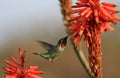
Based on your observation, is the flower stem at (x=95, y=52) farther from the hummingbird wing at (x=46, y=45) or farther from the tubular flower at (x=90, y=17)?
the hummingbird wing at (x=46, y=45)

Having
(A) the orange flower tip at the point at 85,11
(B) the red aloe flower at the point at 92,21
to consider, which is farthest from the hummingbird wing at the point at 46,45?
(A) the orange flower tip at the point at 85,11

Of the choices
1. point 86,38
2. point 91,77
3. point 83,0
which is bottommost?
point 91,77

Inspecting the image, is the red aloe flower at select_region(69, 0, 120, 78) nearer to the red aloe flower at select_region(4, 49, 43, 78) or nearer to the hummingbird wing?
the hummingbird wing

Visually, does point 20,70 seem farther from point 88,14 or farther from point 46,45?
point 88,14

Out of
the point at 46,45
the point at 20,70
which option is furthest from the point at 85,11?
the point at 20,70

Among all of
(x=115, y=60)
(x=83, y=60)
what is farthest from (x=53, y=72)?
(x=83, y=60)

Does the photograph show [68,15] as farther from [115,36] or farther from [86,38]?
[115,36]

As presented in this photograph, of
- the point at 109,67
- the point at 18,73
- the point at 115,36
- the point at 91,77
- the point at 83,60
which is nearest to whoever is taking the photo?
the point at 18,73
